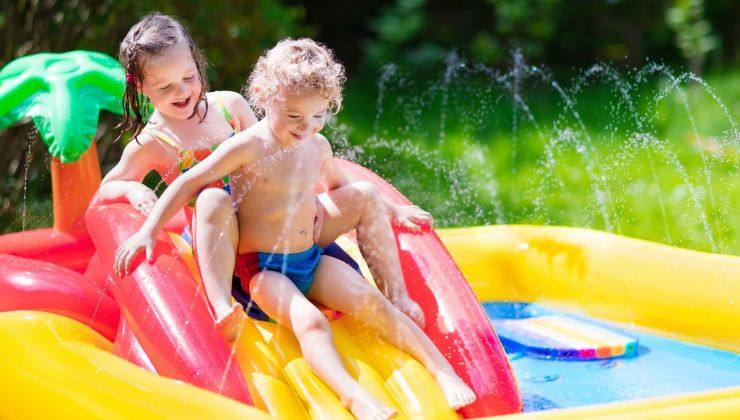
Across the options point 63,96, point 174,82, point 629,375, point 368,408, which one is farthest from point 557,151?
point 368,408

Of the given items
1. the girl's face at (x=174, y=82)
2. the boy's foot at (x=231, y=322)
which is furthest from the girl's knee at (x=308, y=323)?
the girl's face at (x=174, y=82)

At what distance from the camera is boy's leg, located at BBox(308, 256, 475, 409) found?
2.39m

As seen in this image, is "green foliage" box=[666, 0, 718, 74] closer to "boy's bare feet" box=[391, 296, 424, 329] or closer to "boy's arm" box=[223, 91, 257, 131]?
"boy's arm" box=[223, 91, 257, 131]

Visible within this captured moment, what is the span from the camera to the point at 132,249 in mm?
2418

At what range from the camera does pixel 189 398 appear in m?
2.07

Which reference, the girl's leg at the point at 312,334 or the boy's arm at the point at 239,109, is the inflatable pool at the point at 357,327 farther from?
the boy's arm at the point at 239,109

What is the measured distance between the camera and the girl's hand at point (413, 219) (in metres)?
2.84

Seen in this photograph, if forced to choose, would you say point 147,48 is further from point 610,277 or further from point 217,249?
point 610,277

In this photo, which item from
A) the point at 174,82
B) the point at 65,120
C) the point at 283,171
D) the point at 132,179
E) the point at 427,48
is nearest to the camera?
the point at 283,171

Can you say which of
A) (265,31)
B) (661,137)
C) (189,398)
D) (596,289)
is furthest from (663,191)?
(189,398)

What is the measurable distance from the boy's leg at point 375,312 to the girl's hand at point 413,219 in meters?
0.39

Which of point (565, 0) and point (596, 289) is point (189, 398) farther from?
point (565, 0)

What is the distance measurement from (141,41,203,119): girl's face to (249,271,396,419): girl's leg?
0.54 metres

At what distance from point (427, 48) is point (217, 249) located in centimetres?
574
